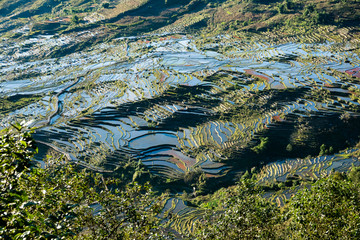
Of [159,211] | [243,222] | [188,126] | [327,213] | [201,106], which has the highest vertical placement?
[159,211]

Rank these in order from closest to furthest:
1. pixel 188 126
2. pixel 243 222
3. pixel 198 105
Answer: pixel 243 222
pixel 188 126
pixel 198 105

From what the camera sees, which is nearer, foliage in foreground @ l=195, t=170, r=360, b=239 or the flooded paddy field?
foliage in foreground @ l=195, t=170, r=360, b=239

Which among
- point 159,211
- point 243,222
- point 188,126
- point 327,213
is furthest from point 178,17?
point 327,213

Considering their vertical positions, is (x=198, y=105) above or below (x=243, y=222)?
below

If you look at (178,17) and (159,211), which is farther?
(178,17)

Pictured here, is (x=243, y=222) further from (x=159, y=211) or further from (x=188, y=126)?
(x=188, y=126)

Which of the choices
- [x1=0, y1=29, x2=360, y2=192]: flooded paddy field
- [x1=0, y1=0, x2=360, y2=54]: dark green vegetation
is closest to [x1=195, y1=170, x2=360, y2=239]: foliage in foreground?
[x1=0, y1=29, x2=360, y2=192]: flooded paddy field

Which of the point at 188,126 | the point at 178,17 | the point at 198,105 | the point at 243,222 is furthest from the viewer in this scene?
the point at 178,17

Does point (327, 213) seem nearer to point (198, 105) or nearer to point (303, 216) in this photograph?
point (303, 216)

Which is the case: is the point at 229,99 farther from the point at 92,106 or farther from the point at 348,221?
the point at 348,221

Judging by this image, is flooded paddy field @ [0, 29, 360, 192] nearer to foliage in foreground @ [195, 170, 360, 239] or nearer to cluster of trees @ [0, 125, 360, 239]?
foliage in foreground @ [195, 170, 360, 239]

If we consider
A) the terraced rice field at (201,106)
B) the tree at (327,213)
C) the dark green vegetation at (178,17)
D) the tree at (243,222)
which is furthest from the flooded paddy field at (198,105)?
the tree at (327,213)
